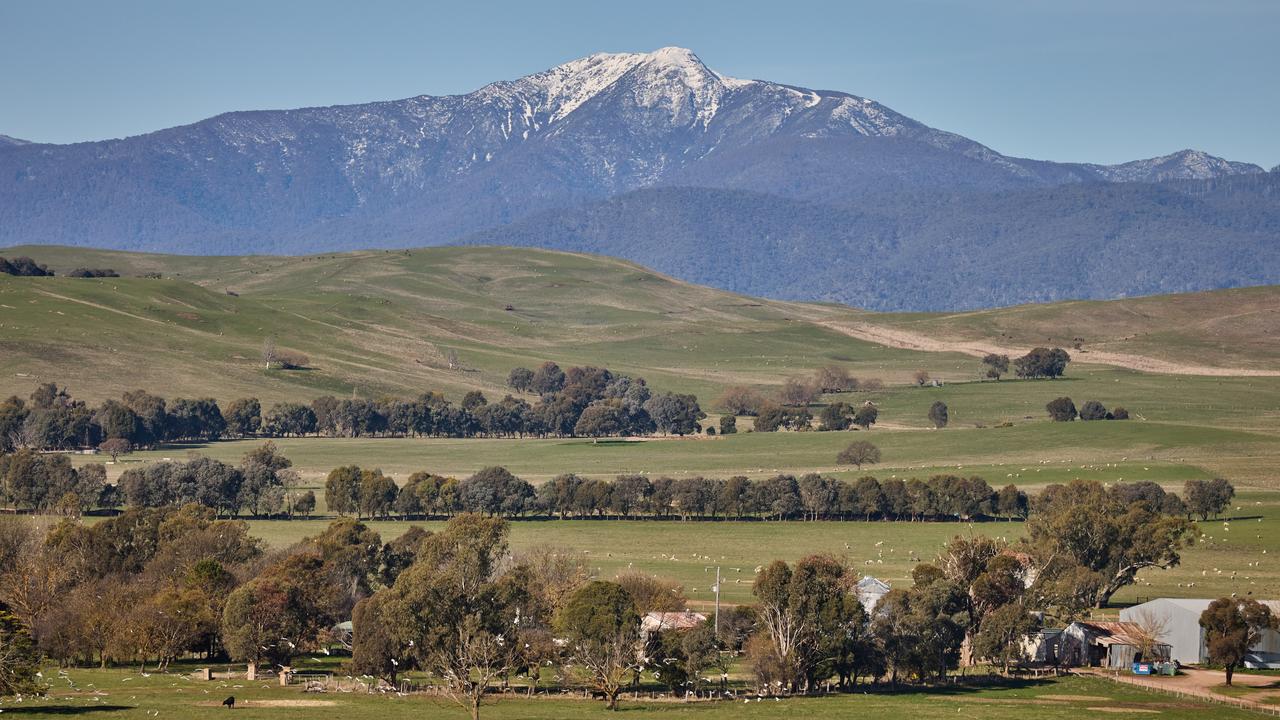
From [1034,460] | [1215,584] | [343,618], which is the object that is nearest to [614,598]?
[343,618]

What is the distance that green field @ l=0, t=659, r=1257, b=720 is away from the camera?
2859 inches

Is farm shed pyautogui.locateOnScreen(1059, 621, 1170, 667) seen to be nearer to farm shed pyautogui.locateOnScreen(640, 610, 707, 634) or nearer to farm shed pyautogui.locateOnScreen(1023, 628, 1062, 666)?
farm shed pyautogui.locateOnScreen(1023, 628, 1062, 666)

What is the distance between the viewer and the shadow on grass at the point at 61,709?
2771 inches

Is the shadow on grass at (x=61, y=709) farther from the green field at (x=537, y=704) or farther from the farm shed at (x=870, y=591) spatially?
the farm shed at (x=870, y=591)

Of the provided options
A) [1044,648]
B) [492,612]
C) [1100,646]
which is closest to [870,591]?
[1044,648]

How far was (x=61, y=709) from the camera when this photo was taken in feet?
235

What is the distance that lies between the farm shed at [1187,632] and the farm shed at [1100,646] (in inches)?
57.8

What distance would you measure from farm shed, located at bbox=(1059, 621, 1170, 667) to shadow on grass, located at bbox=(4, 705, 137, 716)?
48.8 m

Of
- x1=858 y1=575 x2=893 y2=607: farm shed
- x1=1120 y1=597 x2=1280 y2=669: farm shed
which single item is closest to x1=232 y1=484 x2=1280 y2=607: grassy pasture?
x1=858 y1=575 x2=893 y2=607: farm shed

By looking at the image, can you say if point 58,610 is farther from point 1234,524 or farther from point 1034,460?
point 1034,460

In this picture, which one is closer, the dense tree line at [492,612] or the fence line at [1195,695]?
the fence line at [1195,695]

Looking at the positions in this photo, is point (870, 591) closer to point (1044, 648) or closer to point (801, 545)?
point (1044, 648)

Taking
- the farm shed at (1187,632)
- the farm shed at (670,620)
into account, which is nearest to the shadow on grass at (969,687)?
the farm shed at (670,620)

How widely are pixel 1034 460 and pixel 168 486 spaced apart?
271 ft
